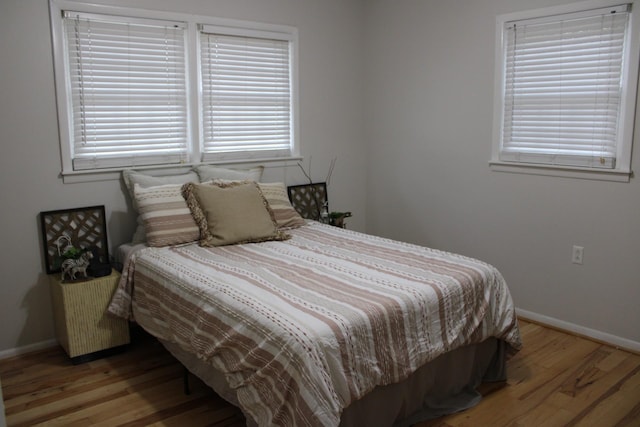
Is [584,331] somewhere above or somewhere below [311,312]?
below

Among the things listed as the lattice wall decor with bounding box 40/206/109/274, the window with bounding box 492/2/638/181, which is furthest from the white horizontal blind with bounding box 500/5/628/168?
the lattice wall decor with bounding box 40/206/109/274

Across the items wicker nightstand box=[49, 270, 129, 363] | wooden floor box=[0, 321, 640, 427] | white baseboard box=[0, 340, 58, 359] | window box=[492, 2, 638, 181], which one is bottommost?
wooden floor box=[0, 321, 640, 427]

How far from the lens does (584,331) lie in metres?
3.54

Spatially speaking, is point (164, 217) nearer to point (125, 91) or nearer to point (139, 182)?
point (139, 182)

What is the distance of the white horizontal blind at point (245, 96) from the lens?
3.88 m

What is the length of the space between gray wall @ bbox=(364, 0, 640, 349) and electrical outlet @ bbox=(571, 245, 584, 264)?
0.10ft

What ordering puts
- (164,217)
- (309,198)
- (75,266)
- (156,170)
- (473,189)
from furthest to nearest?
(309,198) < (473,189) < (156,170) < (164,217) < (75,266)

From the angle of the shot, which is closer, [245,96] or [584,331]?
[584,331]

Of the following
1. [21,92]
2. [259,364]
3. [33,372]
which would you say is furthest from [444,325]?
[21,92]

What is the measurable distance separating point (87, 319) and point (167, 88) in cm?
154

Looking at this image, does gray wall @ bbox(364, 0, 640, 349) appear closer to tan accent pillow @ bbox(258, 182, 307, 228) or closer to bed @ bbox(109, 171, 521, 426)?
bed @ bbox(109, 171, 521, 426)

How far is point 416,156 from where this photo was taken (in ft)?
14.4

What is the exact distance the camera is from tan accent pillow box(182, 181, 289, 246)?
331 centimetres

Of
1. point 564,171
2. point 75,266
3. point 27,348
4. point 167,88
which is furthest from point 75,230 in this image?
point 564,171
